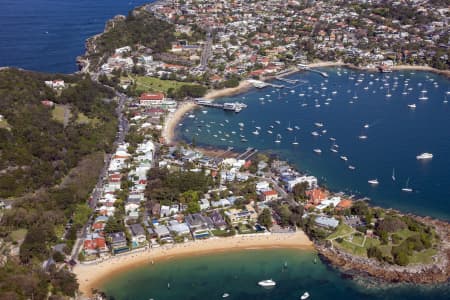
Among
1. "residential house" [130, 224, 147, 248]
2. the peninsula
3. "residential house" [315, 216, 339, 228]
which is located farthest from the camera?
"residential house" [315, 216, 339, 228]

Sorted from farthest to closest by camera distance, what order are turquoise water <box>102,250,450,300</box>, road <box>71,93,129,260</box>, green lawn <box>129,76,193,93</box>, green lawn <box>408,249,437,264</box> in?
green lawn <box>129,76,193,93</box> < road <box>71,93,129,260</box> < green lawn <box>408,249,437,264</box> < turquoise water <box>102,250,450,300</box>

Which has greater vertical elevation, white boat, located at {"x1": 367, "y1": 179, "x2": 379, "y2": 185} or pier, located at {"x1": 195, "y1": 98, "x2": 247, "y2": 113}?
pier, located at {"x1": 195, "y1": 98, "x2": 247, "y2": 113}

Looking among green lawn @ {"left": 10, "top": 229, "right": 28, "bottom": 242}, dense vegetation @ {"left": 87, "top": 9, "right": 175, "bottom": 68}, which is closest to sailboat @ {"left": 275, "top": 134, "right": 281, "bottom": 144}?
green lawn @ {"left": 10, "top": 229, "right": 28, "bottom": 242}

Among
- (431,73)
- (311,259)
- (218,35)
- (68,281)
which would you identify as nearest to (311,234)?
(311,259)

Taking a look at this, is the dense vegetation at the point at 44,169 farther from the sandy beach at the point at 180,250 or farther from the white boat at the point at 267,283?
the white boat at the point at 267,283

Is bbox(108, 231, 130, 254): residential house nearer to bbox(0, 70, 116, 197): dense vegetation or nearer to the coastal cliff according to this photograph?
bbox(0, 70, 116, 197): dense vegetation

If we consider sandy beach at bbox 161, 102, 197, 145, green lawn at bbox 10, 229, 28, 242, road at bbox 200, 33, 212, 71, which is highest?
road at bbox 200, 33, 212, 71

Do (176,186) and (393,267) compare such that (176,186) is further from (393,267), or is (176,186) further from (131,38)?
(131,38)

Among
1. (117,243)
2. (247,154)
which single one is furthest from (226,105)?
(117,243)
